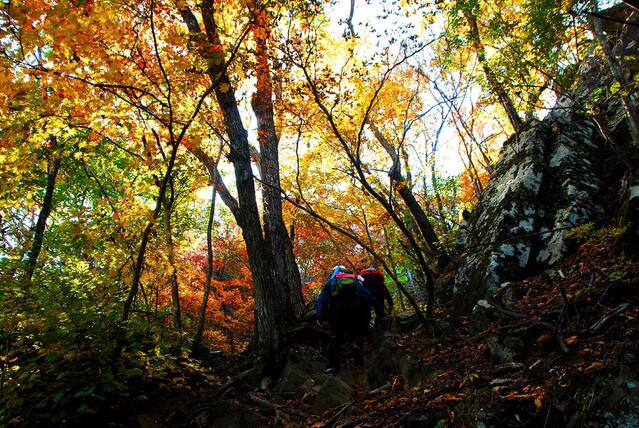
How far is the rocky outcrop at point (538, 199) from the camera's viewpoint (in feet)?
18.4

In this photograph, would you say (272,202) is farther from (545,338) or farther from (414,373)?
(545,338)

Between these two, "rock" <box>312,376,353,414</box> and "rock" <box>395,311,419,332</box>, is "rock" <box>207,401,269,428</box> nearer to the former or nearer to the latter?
"rock" <box>312,376,353,414</box>

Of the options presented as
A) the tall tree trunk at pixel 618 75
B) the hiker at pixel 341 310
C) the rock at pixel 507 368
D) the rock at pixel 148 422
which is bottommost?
the rock at pixel 507 368

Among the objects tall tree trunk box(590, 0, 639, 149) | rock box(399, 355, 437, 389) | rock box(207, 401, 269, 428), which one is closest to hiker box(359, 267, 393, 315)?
rock box(399, 355, 437, 389)

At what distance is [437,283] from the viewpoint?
8930 millimetres

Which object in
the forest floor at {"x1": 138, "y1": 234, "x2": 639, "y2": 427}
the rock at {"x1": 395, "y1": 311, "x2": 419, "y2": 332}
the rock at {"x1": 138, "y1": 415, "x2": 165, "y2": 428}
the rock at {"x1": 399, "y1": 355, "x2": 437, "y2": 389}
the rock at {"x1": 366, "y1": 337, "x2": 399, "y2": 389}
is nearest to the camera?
the forest floor at {"x1": 138, "y1": 234, "x2": 639, "y2": 427}

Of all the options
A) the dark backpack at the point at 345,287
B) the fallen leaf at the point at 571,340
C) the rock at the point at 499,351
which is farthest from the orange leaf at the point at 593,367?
the dark backpack at the point at 345,287

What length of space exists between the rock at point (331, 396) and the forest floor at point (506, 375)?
0.07 feet

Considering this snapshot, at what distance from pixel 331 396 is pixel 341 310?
4.83 ft

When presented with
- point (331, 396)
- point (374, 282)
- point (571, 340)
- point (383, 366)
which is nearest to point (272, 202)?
point (374, 282)

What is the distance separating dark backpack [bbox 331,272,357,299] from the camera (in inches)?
244

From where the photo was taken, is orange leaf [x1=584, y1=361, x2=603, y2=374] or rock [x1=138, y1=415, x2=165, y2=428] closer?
orange leaf [x1=584, y1=361, x2=603, y2=374]

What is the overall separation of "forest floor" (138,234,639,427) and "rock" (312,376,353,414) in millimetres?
20

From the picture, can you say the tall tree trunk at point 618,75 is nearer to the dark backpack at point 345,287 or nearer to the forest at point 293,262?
the forest at point 293,262
